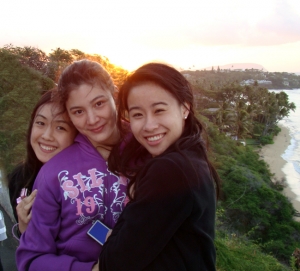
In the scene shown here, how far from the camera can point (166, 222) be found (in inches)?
42.8

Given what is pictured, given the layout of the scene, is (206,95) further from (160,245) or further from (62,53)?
(160,245)

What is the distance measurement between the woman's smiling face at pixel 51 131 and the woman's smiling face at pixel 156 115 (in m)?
0.53

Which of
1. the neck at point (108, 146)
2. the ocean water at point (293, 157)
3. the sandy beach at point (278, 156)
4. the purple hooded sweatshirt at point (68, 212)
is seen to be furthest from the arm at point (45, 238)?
the ocean water at point (293, 157)

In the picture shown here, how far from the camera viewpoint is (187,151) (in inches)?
47.4

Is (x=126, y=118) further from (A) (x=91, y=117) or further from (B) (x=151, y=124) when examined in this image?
(B) (x=151, y=124)

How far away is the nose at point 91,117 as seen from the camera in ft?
4.92

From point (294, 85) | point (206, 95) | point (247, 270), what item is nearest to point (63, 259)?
point (247, 270)

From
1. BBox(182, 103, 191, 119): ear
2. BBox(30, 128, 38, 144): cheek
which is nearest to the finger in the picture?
BBox(30, 128, 38, 144): cheek

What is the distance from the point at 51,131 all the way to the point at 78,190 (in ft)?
1.59

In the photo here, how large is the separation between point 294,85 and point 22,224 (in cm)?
11871

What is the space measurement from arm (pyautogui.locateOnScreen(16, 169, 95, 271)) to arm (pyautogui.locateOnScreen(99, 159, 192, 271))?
259 millimetres

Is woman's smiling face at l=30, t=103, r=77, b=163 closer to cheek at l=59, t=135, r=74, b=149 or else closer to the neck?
cheek at l=59, t=135, r=74, b=149

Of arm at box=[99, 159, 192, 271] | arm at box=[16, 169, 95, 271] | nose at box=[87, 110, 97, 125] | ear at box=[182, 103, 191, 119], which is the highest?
ear at box=[182, 103, 191, 119]

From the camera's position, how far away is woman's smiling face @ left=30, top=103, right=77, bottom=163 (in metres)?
1.72
